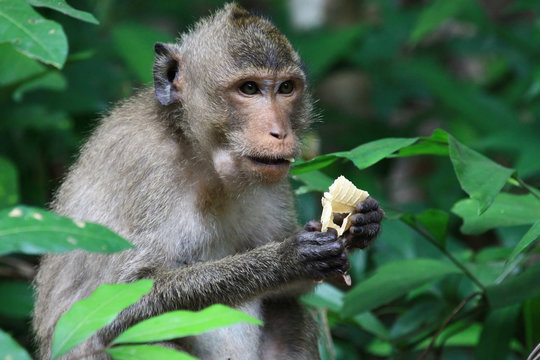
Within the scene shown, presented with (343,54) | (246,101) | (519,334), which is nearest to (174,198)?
(246,101)

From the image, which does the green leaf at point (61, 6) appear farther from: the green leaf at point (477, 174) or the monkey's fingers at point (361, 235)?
the green leaf at point (477, 174)

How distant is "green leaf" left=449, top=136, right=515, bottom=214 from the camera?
404 cm

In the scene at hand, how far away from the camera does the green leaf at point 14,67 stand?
5918mm

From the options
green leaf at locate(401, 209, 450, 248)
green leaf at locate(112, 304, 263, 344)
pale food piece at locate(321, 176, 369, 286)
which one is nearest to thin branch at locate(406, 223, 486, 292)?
green leaf at locate(401, 209, 450, 248)

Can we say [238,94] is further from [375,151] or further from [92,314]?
[92,314]

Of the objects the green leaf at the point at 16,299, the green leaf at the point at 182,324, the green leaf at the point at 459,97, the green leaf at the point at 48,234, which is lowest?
the green leaf at the point at 16,299

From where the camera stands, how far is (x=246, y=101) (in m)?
4.82

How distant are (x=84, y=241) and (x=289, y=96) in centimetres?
226

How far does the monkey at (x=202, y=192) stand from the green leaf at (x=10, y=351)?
193 cm

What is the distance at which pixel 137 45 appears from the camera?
28.5 feet

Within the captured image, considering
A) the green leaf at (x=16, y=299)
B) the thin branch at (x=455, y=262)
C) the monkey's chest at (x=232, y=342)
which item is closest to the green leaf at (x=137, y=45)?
the green leaf at (x=16, y=299)

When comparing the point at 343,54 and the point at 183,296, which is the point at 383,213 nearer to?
the point at 183,296

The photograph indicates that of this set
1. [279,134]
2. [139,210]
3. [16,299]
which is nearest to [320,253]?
[279,134]

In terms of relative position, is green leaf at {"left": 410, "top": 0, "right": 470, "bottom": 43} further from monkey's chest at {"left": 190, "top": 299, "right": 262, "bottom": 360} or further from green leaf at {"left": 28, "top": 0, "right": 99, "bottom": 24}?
green leaf at {"left": 28, "top": 0, "right": 99, "bottom": 24}
